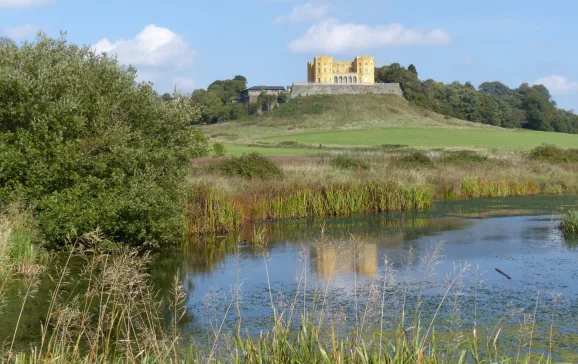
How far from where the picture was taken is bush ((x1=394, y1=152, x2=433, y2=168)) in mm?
32466

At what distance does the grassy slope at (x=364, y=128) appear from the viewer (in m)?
64.5

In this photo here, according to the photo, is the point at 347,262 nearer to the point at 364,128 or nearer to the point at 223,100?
the point at 364,128

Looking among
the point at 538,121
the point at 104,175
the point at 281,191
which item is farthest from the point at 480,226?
the point at 538,121

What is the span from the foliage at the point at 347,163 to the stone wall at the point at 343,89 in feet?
229

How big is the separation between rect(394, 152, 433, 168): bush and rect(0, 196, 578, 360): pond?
8.80 metres

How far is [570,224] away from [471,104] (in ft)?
287

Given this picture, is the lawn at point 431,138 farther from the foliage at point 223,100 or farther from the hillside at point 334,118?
the foliage at point 223,100

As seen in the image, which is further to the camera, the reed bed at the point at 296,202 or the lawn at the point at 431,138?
the lawn at the point at 431,138

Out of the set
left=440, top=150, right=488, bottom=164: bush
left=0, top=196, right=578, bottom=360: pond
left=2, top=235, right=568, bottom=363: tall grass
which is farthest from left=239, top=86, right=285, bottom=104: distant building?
left=2, top=235, right=568, bottom=363: tall grass

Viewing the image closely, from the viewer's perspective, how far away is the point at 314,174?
83.6 feet

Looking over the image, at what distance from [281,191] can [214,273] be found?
8.92 meters

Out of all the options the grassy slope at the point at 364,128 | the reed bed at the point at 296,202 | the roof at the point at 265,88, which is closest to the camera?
the reed bed at the point at 296,202

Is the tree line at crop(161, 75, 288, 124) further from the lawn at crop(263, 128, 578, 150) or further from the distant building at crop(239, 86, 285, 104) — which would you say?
the lawn at crop(263, 128, 578, 150)

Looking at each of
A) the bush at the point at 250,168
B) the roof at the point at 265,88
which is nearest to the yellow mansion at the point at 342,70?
the roof at the point at 265,88
